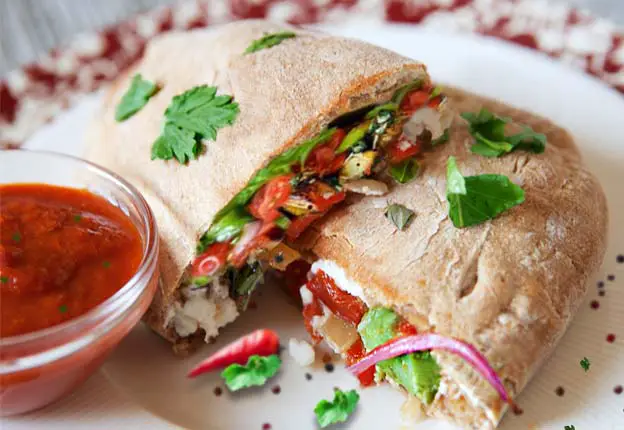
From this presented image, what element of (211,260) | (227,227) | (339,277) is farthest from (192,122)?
(339,277)

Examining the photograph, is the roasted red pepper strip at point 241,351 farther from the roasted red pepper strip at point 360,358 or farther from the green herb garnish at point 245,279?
the roasted red pepper strip at point 360,358

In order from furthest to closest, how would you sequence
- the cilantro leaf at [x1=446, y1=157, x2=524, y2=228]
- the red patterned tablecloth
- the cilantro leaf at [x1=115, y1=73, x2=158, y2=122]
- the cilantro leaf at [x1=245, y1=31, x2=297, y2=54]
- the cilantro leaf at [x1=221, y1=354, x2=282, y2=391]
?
the red patterned tablecloth < the cilantro leaf at [x1=115, y1=73, x2=158, y2=122] < the cilantro leaf at [x1=245, y1=31, x2=297, y2=54] < the cilantro leaf at [x1=221, y1=354, x2=282, y2=391] < the cilantro leaf at [x1=446, y1=157, x2=524, y2=228]

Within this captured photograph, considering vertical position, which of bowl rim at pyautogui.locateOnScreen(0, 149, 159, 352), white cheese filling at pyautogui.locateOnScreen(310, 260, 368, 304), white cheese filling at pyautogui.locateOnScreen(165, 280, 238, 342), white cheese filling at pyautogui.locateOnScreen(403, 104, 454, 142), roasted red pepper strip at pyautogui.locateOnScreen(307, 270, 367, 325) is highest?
white cheese filling at pyautogui.locateOnScreen(403, 104, 454, 142)

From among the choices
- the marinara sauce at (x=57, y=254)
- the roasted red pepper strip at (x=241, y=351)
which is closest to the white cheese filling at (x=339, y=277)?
Answer: the roasted red pepper strip at (x=241, y=351)

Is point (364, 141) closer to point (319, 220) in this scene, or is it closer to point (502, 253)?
point (319, 220)

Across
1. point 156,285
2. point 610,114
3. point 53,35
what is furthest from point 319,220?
point 53,35

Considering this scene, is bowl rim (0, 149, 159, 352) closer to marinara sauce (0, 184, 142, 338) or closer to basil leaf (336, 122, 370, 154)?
marinara sauce (0, 184, 142, 338)

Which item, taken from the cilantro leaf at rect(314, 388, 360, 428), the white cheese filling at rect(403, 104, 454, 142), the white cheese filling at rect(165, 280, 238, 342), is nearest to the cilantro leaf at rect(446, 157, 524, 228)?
the white cheese filling at rect(403, 104, 454, 142)
